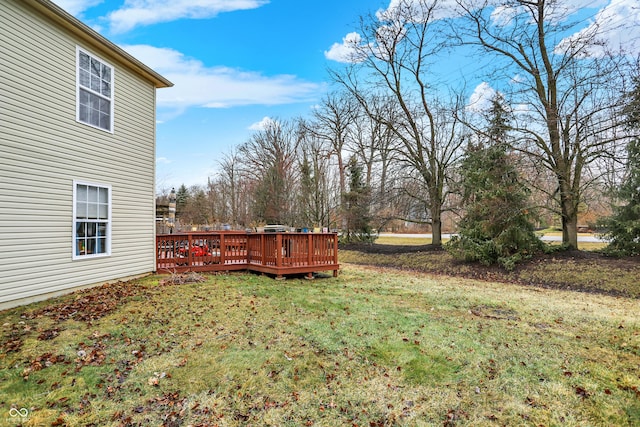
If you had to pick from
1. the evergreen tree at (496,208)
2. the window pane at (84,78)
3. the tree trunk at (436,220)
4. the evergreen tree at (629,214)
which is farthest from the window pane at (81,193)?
the evergreen tree at (629,214)

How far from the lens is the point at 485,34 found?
1191 cm

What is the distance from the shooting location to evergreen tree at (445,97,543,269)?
9992mm

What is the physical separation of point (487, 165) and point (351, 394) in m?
9.78

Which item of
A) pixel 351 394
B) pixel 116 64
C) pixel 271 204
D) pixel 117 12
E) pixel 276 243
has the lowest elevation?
pixel 351 394

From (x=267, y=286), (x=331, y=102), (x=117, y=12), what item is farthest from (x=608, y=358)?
(x=331, y=102)

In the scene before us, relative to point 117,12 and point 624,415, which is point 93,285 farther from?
point 624,415

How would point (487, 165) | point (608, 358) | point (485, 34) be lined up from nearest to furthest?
point (608, 358), point (487, 165), point (485, 34)

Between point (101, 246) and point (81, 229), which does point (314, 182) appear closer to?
point (101, 246)

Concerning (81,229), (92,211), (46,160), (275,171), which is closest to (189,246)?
(92,211)

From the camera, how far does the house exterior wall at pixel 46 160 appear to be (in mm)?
5051

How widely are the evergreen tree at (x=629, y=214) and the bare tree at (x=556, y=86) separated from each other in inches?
25.1

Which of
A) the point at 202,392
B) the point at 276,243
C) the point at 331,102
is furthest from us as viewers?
the point at 331,102

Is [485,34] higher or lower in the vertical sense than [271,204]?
higher

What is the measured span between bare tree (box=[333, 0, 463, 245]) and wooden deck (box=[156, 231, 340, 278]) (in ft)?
24.3
